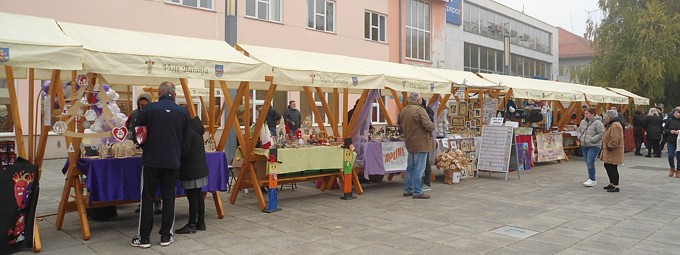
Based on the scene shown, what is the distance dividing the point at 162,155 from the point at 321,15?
1605 cm

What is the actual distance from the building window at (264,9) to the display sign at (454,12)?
12.8m

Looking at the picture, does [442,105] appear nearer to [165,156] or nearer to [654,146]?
[165,156]

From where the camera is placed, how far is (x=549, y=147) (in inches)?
539

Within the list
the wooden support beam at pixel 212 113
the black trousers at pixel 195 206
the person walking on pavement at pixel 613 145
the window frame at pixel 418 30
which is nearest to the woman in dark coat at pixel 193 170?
the black trousers at pixel 195 206

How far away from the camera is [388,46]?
23547 millimetres

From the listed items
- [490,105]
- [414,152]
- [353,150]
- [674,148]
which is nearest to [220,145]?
[353,150]

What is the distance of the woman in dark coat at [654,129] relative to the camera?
51.4 ft

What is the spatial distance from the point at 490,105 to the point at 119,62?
9.25 metres

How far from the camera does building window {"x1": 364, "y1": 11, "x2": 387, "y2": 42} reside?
22688mm

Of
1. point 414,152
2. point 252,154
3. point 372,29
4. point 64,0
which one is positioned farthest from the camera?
point 372,29

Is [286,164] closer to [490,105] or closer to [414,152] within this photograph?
[414,152]

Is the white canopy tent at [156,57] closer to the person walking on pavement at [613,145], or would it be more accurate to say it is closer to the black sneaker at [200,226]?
the black sneaker at [200,226]

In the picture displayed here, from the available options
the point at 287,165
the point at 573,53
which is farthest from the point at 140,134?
the point at 573,53

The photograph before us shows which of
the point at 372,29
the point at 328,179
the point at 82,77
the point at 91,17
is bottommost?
the point at 328,179
